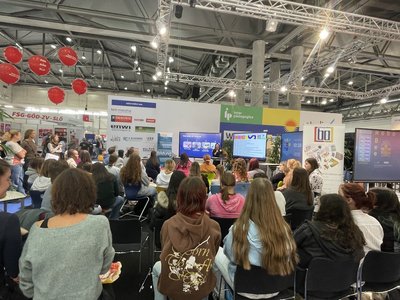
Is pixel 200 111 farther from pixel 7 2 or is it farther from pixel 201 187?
pixel 201 187

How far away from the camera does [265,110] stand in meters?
9.84

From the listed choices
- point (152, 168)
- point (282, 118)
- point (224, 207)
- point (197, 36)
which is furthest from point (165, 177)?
point (282, 118)

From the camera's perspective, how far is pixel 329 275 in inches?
70.9

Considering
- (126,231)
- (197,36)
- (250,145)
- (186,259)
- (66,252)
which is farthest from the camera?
(197,36)

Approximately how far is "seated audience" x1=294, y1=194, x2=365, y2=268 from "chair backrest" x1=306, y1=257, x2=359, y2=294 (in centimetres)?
5

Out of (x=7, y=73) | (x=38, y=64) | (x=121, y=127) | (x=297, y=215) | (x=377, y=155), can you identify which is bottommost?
(x=297, y=215)

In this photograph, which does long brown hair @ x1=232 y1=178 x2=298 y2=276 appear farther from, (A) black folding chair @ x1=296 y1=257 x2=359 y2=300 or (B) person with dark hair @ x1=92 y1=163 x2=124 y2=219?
(B) person with dark hair @ x1=92 y1=163 x2=124 y2=219

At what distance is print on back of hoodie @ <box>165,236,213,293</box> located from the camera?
5.43ft

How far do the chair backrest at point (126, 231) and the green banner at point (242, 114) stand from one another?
7471mm

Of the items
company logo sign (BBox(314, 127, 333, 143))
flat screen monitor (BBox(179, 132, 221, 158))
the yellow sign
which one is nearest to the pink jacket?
company logo sign (BBox(314, 127, 333, 143))

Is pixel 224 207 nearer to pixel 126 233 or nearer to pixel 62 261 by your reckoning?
pixel 126 233

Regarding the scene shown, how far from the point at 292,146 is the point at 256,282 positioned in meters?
5.38

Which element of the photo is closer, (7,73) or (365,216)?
(365,216)

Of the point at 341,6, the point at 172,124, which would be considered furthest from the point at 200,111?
the point at 341,6
